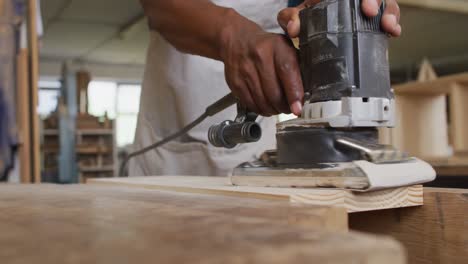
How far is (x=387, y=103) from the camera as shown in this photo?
971 millimetres

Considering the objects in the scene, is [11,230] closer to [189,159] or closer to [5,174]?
[189,159]

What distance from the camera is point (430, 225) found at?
88 centimetres

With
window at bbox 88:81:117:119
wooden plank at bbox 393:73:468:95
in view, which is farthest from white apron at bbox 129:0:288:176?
window at bbox 88:81:117:119

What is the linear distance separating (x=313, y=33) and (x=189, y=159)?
0.82 metres

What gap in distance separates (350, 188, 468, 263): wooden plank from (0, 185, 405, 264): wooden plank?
1.02 ft

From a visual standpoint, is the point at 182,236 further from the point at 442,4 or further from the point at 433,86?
the point at 442,4

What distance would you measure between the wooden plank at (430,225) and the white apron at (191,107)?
0.67 meters

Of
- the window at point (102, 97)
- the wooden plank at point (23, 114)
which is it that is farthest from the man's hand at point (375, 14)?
the window at point (102, 97)

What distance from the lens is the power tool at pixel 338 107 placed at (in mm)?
903

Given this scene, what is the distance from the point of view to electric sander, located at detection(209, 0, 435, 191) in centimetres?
90

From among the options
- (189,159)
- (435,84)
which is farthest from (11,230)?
(435,84)

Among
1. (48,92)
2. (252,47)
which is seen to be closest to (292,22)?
(252,47)

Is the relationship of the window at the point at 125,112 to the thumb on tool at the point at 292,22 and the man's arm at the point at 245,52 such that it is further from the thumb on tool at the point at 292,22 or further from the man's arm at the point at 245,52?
the thumb on tool at the point at 292,22

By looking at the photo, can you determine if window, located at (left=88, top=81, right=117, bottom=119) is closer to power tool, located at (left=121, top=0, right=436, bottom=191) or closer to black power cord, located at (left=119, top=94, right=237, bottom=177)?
black power cord, located at (left=119, top=94, right=237, bottom=177)
